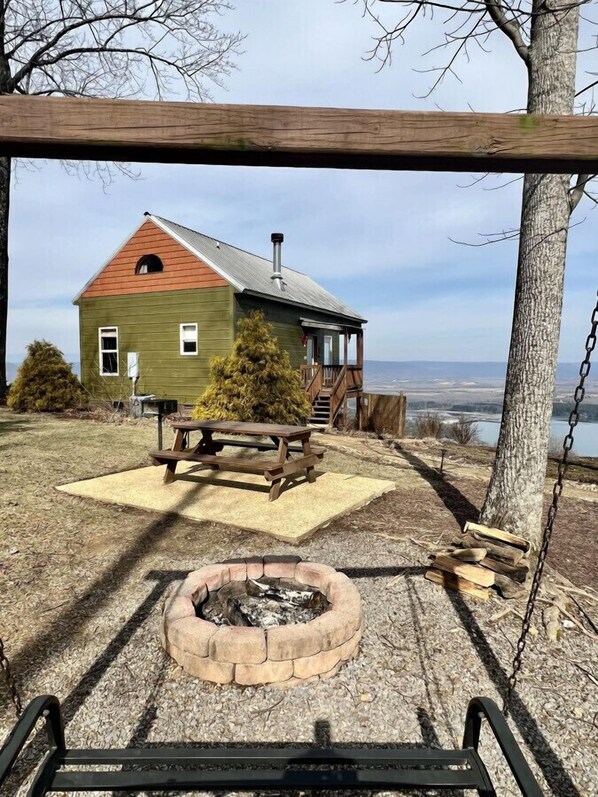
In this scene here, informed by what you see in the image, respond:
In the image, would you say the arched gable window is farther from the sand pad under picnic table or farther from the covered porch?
the sand pad under picnic table

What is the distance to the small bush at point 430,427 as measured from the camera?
1293cm

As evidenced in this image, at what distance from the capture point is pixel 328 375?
16922 mm

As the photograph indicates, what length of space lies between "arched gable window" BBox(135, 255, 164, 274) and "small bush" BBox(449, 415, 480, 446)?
33.5 ft

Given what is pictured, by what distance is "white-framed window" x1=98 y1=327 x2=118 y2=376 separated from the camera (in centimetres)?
1547

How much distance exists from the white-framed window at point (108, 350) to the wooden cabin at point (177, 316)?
34 millimetres

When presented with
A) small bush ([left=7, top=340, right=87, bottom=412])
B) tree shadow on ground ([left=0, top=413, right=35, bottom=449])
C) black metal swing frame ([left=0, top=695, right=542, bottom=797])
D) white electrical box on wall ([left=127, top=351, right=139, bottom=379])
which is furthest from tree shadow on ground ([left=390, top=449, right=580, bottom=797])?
white electrical box on wall ([left=127, top=351, right=139, bottom=379])

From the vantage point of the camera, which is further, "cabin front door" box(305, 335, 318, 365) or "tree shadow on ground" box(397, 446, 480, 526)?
"cabin front door" box(305, 335, 318, 365)

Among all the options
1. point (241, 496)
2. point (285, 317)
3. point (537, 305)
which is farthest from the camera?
point (285, 317)

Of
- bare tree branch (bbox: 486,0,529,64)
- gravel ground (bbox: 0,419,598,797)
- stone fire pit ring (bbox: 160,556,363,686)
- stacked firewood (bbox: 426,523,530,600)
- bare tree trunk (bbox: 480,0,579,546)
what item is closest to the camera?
gravel ground (bbox: 0,419,598,797)

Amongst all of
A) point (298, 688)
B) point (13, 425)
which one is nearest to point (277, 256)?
point (13, 425)

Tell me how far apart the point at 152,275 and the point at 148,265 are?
0.71 meters

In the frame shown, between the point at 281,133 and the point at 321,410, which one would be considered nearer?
the point at 281,133

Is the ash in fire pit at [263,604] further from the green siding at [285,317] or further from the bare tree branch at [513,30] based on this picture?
the green siding at [285,317]

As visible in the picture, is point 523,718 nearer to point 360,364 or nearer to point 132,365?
point 132,365
